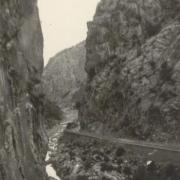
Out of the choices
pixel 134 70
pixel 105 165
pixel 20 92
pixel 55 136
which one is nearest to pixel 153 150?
pixel 105 165

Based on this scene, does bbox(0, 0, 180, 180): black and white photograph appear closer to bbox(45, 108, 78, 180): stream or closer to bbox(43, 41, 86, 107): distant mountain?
bbox(45, 108, 78, 180): stream

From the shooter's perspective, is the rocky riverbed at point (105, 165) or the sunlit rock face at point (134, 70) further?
the sunlit rock face at point (134, 70)

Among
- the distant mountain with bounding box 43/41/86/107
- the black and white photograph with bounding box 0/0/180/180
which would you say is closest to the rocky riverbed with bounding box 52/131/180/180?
the black and white photograph with bounding box 0/0/180/180

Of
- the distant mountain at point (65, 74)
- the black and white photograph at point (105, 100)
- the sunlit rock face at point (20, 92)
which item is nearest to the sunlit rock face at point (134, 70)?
the black and white photograph at point (105, 100)

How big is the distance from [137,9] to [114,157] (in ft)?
64.1

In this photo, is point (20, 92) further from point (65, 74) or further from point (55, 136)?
point (65, 74)

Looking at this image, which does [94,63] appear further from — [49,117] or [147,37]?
[49,117]

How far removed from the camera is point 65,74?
308 ft

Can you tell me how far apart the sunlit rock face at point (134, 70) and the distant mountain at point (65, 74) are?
1363 inches

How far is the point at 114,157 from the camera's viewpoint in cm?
3528

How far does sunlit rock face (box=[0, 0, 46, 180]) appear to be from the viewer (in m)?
18.8

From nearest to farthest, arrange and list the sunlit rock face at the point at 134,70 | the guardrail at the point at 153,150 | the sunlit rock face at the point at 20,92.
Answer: the sunlit rock face at the point at 20,92 → the guardrail at the point at 153,150 → the sunlit rock face at the point at 134,70

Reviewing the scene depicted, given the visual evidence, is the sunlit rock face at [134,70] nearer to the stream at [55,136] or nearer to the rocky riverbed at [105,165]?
the rocky riverbed at [105,165]

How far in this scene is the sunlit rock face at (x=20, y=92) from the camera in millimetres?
18812
